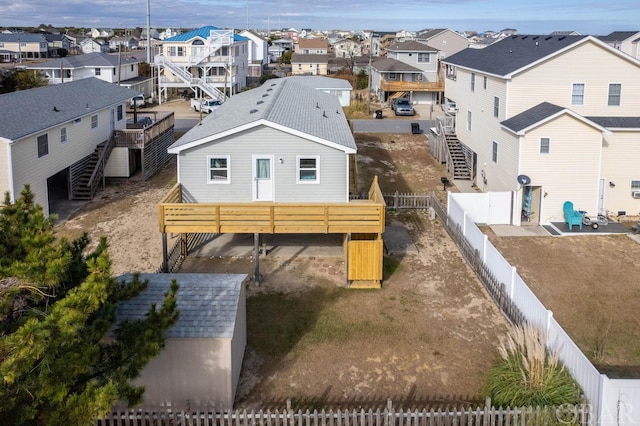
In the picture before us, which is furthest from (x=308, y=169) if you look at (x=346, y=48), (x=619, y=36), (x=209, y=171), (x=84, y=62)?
(x=346, y=48)

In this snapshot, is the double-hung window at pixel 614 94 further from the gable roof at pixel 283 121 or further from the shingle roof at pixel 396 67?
the shingle roof at pixel 396 67

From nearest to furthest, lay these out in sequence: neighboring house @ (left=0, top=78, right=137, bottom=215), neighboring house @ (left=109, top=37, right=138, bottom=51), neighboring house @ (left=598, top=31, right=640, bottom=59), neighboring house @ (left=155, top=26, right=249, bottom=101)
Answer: neighboring house @ (left=0, top=78, right=137, bottom=215) < neighboring house @ (left=598, top=31, right=640, bottom=59) < neighboring house @ (left=155, top=26, right=249, bottom=101) < neighboring house @ (left=109, top=37, right=138, bottom=51)

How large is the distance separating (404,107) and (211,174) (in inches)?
1545

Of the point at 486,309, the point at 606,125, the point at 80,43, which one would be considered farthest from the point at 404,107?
the point at 80,43

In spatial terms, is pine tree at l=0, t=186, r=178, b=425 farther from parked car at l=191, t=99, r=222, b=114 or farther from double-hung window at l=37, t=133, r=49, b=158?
parked car at l=191, t=99, r=222, b=114

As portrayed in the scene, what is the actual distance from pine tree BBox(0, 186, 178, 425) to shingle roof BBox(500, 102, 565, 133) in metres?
21.1

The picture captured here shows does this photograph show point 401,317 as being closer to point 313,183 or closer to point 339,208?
point 339,208

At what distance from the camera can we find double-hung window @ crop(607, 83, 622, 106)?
95.8 feet

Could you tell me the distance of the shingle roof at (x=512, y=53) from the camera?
29516 millimetres

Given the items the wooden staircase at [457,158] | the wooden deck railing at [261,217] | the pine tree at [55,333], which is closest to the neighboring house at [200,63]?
the wooden staircase at [457,158]

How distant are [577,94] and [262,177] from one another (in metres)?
17.2

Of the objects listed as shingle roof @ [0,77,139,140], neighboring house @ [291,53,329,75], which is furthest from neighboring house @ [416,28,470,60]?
shingle roof @ [0,77,139,140]

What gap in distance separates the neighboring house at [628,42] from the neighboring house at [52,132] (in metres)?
50.4

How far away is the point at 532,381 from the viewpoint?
1296 centimetres
